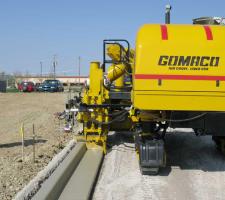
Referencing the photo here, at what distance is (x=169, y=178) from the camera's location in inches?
313

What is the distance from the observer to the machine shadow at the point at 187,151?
8.88 meters

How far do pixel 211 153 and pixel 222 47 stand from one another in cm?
337

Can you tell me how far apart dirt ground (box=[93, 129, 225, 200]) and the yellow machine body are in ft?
4.47

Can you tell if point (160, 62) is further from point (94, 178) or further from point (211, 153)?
point (211, 153)

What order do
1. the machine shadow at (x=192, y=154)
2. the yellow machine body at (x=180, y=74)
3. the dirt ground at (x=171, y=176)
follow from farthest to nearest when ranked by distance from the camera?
1. the machine shadow at (x=192, y=154)
2. the yellow machine body at (x=180, y=74)
3. the dirt ground at (x=171, y=176)

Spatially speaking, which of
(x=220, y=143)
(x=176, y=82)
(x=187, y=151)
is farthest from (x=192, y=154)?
(x=176, y=82)

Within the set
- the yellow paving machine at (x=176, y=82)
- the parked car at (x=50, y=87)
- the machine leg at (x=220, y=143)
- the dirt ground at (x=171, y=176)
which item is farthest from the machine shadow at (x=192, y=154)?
the parked car at (x=50, y=87)

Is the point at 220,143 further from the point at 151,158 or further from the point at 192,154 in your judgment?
the point at 151,158

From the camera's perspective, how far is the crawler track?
254 inches

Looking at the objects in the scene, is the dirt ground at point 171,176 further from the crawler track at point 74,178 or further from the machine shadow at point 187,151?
the crawler track at point 74,178

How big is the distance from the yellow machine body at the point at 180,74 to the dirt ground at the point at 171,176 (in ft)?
4.47

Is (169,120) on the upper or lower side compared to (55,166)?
upper

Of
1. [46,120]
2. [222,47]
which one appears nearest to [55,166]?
[222,47]

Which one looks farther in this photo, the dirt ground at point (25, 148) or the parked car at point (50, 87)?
the parked car at point (50, 87)
